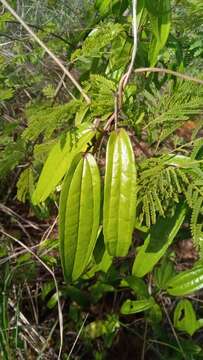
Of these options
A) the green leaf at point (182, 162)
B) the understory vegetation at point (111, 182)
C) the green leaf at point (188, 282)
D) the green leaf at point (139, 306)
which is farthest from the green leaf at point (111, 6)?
the green leaf at point (139, 306)

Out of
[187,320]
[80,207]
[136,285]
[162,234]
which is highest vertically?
[80,207]

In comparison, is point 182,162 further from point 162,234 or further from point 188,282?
point 188,282

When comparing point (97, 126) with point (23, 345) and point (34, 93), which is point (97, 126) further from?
point (34, 93)

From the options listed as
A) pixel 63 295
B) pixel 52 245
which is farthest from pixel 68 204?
pixel 63 295

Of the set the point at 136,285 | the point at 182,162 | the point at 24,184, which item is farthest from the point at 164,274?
the point at 182,162

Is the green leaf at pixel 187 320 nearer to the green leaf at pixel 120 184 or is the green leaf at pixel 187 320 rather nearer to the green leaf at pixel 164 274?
the green leaf at pixel 164 274

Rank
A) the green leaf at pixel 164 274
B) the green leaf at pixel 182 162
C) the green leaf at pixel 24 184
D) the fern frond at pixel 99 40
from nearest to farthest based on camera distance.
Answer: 1. the green leaf at pixel 182 162
2. the fern frond at pixel 99 40
3. the green leaf at pixel 24 184
4. the green leaf at pixel 164 274
